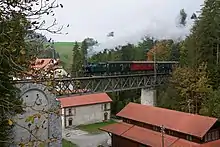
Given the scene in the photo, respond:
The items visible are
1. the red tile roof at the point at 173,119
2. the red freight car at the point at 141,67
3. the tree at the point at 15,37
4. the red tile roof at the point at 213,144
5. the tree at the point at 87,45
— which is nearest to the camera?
the tree at the point at 15,37

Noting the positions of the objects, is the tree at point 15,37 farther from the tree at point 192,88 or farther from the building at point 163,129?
the tree at point 192,88

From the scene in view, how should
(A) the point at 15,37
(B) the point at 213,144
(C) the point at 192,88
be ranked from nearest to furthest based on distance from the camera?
(A) the point at 15,37 → (B) the point at 213,144 → (C) the point at 192,88

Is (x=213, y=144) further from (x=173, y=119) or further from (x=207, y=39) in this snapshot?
(x=207, y=39)

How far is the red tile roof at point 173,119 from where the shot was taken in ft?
67.5

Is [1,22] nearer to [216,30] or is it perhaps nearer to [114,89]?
[114,89]

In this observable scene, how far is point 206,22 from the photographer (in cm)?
3369

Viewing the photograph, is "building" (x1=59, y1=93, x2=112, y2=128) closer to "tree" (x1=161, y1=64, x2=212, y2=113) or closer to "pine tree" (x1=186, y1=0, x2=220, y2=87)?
"tree" (x1=161, y1=64, x2=212, y2=113)

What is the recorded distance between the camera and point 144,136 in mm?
22812

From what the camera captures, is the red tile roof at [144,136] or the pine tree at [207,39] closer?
the red tile roof at [144,136]

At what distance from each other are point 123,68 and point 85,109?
712 centimetres

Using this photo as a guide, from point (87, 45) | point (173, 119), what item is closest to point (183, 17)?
point (87, 45)

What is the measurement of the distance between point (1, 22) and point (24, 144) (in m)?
1.76

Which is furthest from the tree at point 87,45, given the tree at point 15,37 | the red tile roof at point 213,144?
the tree at point 15,37

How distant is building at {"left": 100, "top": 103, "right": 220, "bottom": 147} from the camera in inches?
806
